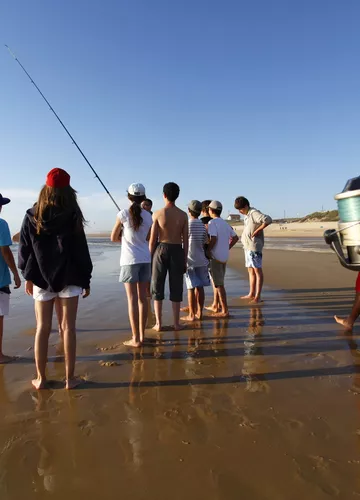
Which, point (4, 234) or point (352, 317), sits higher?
point (4, 234)

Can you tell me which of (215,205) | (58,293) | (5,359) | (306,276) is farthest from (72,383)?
(306,276)

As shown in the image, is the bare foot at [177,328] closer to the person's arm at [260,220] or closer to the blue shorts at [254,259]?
the blue shorts at [254,259]

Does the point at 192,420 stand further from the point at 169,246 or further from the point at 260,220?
the point at 260,220

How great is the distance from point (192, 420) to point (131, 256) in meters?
2.04

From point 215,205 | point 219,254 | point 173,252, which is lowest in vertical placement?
point 219,254

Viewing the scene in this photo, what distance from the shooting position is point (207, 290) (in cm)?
790

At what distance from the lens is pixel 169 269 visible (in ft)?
15.5

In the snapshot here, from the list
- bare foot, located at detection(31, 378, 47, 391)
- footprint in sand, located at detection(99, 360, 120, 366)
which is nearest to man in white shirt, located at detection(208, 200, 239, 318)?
footprint in sand, located at detection(99, 360, 120, 366)

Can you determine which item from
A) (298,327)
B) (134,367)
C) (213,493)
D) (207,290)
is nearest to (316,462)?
(213,493)

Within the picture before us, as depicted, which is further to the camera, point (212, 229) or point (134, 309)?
point (212, 229)

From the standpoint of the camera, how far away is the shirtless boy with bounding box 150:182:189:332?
4629 millimetres

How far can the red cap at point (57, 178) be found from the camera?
2910 mm

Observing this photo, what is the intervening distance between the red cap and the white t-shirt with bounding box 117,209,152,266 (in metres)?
1.14

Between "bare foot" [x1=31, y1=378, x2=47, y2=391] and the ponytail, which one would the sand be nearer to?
the ponytail
